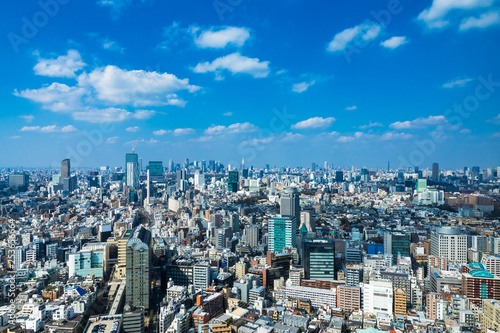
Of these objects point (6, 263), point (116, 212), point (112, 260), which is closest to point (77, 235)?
point (6, 263)

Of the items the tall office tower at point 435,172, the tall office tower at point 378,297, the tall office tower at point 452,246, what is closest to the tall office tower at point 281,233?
the tall office tower at point 452,246

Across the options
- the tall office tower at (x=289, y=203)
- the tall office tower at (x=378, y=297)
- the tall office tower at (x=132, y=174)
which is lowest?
the tall office tower at (x=378, y=297)

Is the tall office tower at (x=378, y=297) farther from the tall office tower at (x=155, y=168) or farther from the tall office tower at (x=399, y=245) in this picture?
the tall office tower at (x=155, y=168)

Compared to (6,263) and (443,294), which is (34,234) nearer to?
(6,263)

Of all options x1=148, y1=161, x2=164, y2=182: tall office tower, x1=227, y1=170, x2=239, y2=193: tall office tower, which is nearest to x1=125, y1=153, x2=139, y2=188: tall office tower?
x1=148, y1=161, x2=164, y2=182: tall office tower

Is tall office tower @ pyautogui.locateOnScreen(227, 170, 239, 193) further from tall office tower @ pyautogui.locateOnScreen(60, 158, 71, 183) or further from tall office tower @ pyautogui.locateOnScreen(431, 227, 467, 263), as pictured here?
tall office tower @ pyautogui.locateOnScreen(431, 227, 467, 263)
